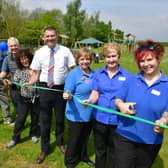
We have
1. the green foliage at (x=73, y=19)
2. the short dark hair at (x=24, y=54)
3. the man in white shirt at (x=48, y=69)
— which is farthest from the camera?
the green foliage at (x=73, y=19)

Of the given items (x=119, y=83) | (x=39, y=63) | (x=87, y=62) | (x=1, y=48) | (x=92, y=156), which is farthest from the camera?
(x=1, y=48)

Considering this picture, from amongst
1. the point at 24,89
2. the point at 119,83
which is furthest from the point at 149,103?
the point at 24,89

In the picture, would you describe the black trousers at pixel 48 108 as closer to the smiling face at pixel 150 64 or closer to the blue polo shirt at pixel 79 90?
the blue polo shirt at pixel 79 90

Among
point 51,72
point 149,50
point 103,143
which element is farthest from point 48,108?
point 149,50

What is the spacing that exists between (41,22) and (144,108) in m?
53.9

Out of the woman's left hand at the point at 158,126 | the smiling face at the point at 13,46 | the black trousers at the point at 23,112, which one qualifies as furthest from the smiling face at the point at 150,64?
the smiling face at the point at 13,46

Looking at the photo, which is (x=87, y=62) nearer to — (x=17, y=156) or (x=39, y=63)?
(x=39, y=63)

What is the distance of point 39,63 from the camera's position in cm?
492

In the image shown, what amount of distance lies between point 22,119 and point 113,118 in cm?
213

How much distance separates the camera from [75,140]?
4520 millimetres

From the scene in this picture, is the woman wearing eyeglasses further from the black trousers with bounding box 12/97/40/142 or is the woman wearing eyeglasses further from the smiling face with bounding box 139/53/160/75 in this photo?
the black trousers with bounding box 12/97/40/142

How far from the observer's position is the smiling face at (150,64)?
3.04 meters

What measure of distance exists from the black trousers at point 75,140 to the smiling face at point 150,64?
1.64 meters

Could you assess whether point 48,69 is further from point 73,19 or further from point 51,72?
point 73,19
